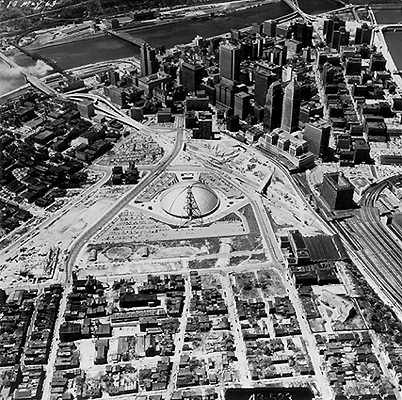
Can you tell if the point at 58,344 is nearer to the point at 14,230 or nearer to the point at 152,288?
the point at 152,288

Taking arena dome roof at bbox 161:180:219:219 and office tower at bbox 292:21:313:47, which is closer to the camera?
arena dome roof at bbox 161:180:219:219

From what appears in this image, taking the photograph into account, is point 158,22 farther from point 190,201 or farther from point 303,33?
point 190,201

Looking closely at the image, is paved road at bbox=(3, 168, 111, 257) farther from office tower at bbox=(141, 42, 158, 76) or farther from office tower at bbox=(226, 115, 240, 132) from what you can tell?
office tower at bbox=(141, 42, 158, 76)

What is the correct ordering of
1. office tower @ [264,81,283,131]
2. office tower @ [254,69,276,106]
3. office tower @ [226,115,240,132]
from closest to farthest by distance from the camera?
office tower @ [264,81,283,131] < office tower @ [226,115,240,132] < office tower @ [254,69,276,106]

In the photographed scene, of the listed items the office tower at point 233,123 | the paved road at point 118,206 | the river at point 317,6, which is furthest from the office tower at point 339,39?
the paved road at point 118,206

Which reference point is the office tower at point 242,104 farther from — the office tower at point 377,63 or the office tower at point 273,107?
the office tower at point 377,63

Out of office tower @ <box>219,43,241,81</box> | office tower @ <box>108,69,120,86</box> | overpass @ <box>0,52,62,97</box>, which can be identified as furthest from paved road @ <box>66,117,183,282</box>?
overpass @ <box>0,52,62,97</box>

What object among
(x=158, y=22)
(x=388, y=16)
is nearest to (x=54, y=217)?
(x=158, y=22)
